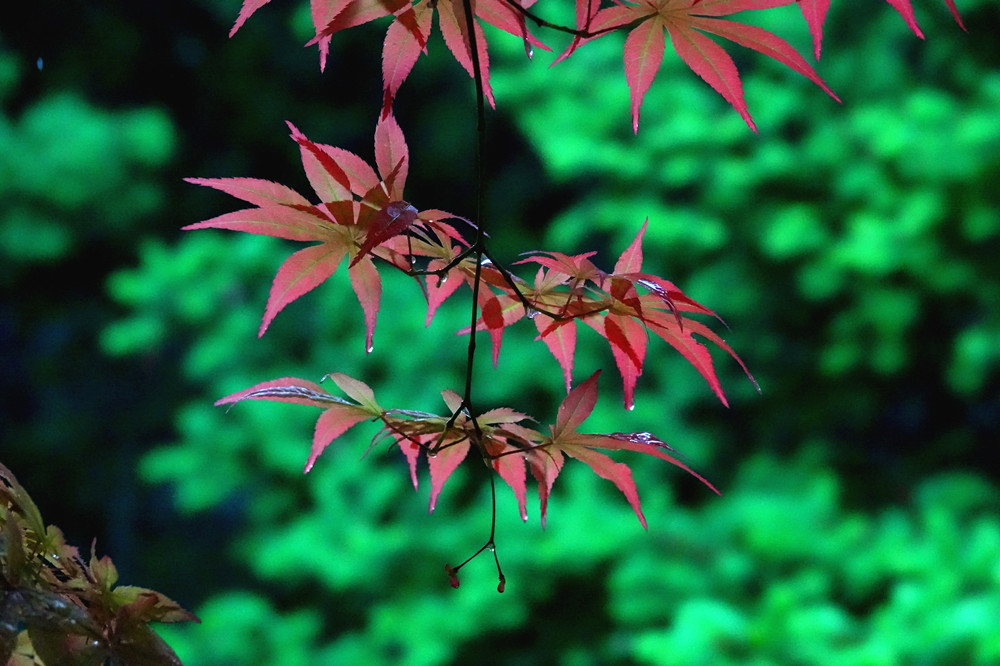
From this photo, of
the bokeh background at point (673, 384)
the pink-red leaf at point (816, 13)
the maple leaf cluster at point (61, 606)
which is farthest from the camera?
the bokeh background at point (673, 384)

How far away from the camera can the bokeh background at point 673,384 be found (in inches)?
75.8

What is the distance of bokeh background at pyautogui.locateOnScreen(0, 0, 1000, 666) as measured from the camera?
1.93m

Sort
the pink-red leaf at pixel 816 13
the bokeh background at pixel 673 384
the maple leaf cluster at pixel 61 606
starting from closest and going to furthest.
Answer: the maple leaf cluster at pixel 61 606 → the pink-red leaf at pixel 816 13 → the bokeh background at pixel 673 384

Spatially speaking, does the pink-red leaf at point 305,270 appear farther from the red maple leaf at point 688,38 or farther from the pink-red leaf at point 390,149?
the red maple leaf at point 688,38

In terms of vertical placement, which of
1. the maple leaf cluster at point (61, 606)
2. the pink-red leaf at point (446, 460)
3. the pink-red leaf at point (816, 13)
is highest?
the pink-red leaf at point (816, 13)

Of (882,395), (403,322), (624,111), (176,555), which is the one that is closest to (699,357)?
(403,322)

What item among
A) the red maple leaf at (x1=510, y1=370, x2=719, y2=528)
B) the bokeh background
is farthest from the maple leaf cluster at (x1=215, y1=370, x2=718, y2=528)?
the bokeh background

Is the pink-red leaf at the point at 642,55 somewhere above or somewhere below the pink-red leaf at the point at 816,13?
below

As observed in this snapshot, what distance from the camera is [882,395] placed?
2432 mm

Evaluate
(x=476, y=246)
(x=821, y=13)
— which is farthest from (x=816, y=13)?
(x=476, y=246)

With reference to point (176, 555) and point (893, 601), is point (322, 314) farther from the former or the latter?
point (893, 601)

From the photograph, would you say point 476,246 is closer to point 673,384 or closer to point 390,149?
point 390,149

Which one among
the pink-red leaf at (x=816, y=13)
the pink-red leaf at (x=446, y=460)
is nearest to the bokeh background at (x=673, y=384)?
the pink-red leaf at (x=446, y=460)

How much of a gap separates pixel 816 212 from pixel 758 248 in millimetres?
181
